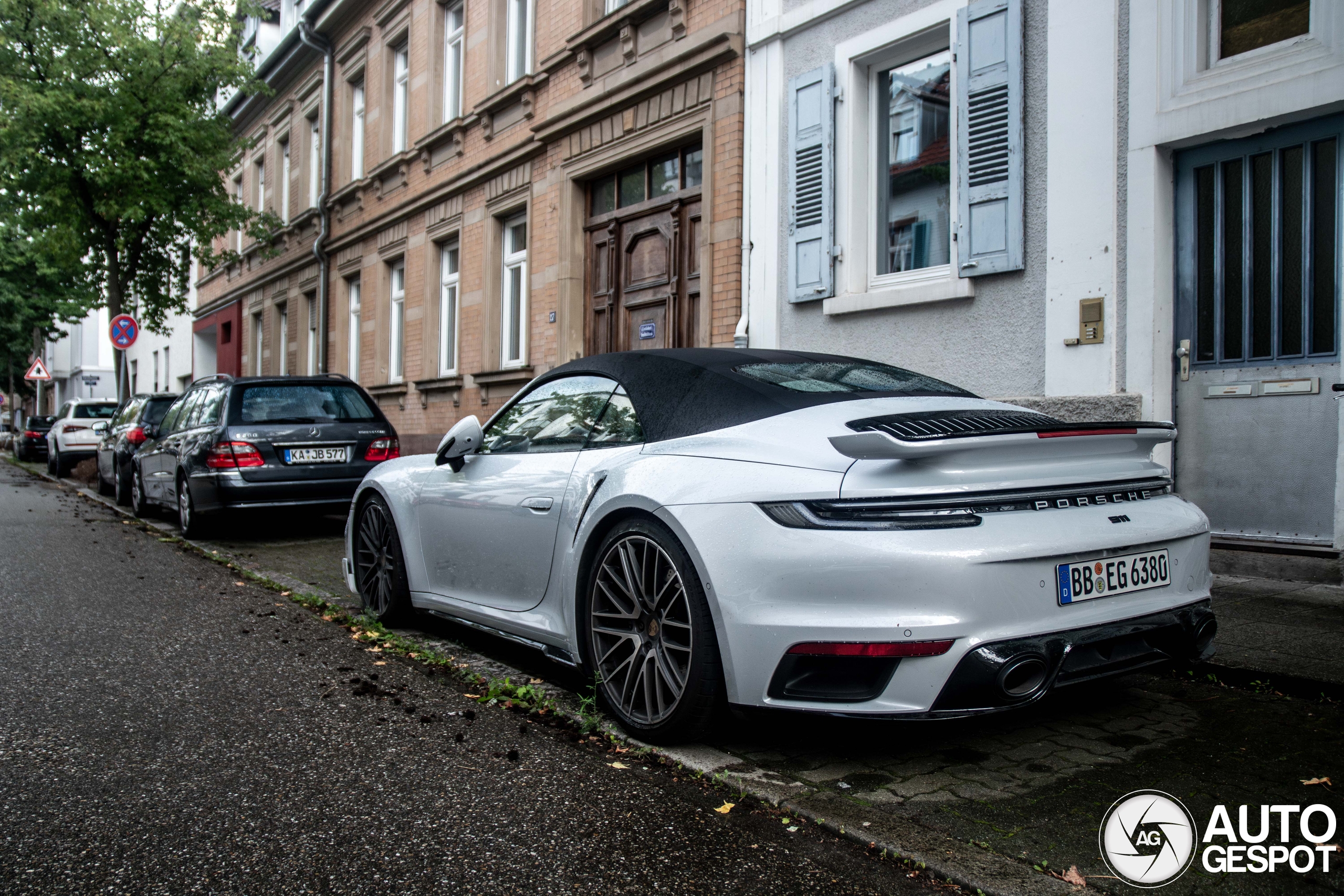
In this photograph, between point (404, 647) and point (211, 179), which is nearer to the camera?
point (404, 647)

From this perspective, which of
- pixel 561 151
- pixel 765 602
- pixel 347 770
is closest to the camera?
pixel 765 602

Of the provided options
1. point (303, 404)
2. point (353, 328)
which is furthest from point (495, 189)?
point (353, 328)

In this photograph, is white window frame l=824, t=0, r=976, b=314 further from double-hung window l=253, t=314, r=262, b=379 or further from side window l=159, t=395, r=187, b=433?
double-hung window l=253, t=314, r=262, b=379

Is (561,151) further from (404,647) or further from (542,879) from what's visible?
(542,879)

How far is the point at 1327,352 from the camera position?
20.2 ft

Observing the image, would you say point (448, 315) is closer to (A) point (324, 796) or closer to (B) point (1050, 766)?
(A) point (324, 796)

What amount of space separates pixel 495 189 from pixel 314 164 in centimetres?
960

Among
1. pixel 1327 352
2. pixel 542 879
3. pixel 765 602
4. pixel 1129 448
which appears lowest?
pixel 542 879

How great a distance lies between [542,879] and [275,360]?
24913 mm

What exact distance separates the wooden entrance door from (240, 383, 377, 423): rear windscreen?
277 centimetres

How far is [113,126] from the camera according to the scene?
1989 cm

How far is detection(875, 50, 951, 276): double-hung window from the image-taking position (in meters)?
8.60

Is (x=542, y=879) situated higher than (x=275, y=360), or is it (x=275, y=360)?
(x=275, y=360)

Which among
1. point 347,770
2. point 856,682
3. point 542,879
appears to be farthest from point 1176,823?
point 347,770
